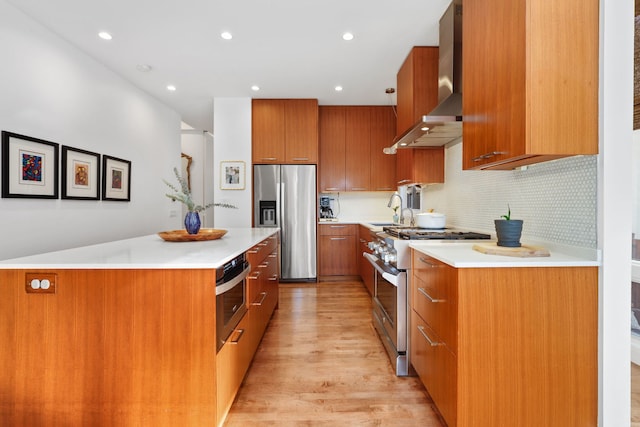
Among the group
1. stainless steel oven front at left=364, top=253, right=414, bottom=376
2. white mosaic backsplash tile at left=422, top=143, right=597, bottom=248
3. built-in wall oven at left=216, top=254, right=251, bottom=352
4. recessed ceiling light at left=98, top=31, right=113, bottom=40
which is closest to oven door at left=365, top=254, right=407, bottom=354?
stainless steel oven front at left=364, top=253, right=414, bottom=376

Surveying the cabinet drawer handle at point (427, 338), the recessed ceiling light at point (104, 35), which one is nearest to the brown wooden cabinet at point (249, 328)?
the cabinet drawer handle at point (427, 338)

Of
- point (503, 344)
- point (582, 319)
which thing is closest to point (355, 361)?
point (503, 344)

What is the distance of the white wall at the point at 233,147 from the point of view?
14.6ft

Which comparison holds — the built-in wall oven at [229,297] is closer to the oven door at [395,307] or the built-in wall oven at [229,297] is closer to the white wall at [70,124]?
the oven door at [395,307]

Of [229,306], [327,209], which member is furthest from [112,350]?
[327,209]

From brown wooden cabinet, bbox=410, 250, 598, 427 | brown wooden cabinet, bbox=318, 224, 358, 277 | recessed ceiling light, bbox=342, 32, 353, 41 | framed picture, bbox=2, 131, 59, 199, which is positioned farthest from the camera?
brown wooden cabinet, bbox=318, 224, 358, 277

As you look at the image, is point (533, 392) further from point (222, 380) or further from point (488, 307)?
point (222, 380)

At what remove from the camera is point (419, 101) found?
9.55 feet

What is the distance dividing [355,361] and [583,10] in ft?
7.60

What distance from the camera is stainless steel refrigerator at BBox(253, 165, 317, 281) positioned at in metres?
4.48

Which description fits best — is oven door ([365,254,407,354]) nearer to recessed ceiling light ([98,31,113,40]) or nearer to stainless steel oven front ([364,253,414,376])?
stainless steel oven front ([364,253,414,376])

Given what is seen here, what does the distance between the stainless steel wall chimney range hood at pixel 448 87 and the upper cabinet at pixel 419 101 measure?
30 cm

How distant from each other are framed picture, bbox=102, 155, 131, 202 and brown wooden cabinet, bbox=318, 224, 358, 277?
2628mm

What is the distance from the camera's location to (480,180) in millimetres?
2430
